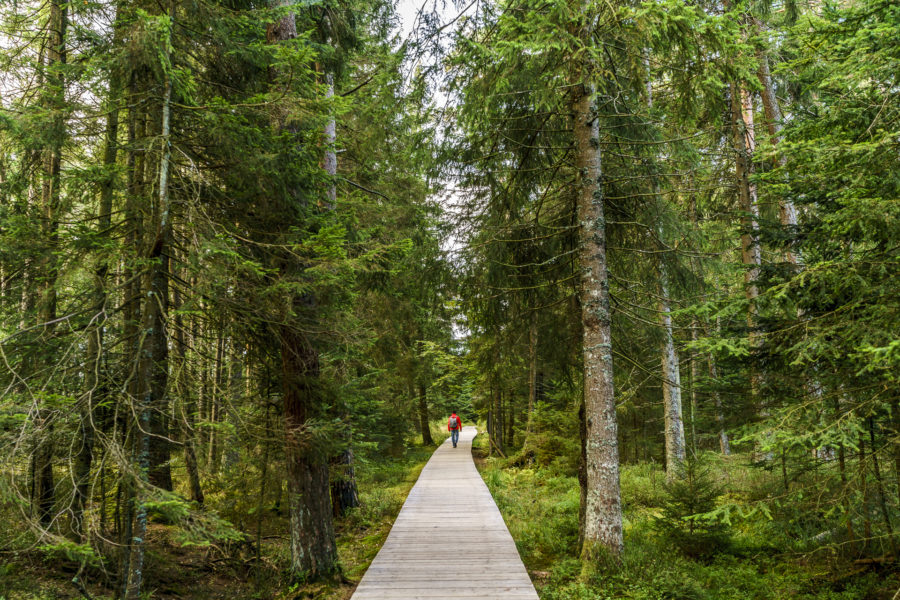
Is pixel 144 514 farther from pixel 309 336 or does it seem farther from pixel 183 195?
pixel 183 195

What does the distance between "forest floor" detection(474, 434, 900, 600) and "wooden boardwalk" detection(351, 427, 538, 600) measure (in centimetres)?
42

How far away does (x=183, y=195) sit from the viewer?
5297 mm

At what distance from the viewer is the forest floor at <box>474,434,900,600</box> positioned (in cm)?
517

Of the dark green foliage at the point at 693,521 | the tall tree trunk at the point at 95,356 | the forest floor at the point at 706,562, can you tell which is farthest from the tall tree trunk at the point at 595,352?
the tall tree trunk at the point at 95,356

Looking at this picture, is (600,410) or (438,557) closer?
(600,410)

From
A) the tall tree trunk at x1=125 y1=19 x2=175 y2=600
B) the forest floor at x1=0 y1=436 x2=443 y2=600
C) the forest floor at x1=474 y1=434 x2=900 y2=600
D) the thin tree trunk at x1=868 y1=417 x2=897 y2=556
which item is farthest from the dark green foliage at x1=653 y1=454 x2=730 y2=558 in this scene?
the tall tree trunk at x1=125 y1=19 x2=175 y2=600

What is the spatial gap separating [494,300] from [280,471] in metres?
4.47

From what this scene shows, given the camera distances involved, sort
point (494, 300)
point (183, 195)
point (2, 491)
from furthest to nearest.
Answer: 1. point (494, 300)
2. point (183, 195)
3. point (2, 491)

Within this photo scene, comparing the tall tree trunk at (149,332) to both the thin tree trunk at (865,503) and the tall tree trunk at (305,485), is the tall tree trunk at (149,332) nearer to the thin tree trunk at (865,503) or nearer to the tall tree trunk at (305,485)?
the tall tree trunk at (305,485)

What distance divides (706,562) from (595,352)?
12.0 ft

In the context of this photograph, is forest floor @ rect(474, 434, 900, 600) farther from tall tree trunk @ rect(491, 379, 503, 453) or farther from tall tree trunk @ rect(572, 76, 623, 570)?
tall tree trunk @ rect(491, 379, 503, 453)

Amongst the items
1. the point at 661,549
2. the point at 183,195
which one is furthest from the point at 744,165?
the point at 183,195

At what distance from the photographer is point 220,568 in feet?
23.7

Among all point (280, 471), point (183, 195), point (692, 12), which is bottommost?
point (280, 471)
